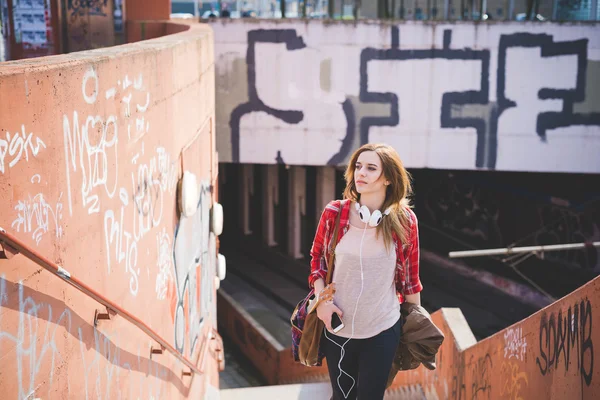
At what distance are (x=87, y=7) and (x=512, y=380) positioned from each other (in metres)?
10.4

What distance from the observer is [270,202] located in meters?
21.3

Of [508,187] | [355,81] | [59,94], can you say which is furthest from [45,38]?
[508,187]

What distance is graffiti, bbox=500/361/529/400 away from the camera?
495cm

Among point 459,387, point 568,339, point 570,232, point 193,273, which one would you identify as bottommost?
point 570,232

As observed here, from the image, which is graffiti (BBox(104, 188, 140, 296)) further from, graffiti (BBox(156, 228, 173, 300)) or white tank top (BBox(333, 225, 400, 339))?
white tank top (BBox(333, 225, 400, 339))

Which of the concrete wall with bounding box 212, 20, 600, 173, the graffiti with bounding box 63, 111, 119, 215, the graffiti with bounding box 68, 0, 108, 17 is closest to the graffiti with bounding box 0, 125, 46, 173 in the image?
the graffiti with bounding box 63, 111, 119, 215

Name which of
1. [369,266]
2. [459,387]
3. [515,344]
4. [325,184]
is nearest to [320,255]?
[369,266]

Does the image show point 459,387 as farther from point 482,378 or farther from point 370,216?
point 370,216

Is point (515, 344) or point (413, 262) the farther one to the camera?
point (515, 344)

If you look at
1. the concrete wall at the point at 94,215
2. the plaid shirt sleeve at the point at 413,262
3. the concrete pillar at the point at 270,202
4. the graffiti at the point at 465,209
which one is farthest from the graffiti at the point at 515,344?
the concrete pillar at the point at 270,202

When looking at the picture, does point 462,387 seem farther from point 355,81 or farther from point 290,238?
point 290,238

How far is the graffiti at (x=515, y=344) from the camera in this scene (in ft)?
16.5

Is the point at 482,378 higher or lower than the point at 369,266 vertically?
lower

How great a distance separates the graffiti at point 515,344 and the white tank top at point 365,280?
1807mm
